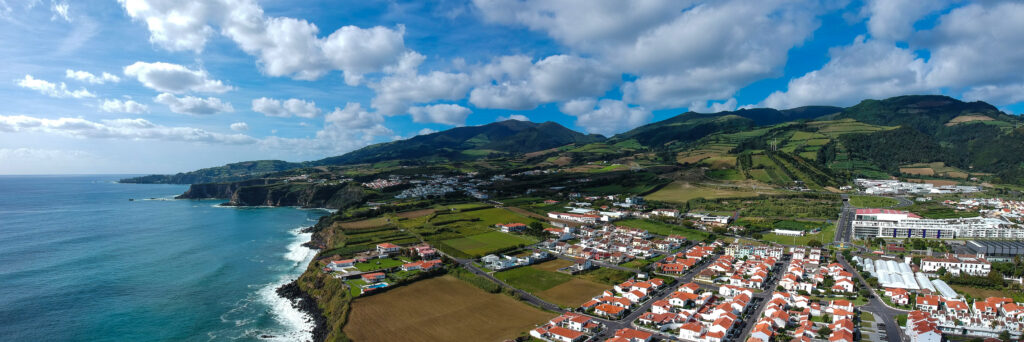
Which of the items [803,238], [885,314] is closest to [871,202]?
[803,238]

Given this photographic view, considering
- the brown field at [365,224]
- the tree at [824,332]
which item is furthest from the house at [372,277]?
the tree at [824,332]

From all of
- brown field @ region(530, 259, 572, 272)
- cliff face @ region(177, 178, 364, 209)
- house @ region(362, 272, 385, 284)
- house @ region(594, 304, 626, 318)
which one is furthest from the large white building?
cliff face @ region(177, 178, 364, 209)

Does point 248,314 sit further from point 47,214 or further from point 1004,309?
point 47,214

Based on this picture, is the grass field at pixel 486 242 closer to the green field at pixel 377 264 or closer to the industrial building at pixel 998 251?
the green field at pixel 377 264

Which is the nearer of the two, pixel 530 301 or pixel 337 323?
pixel 337 323

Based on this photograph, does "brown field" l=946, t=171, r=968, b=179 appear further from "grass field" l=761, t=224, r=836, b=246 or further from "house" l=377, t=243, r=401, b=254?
"house" l=377, t=243, r=401, b=254

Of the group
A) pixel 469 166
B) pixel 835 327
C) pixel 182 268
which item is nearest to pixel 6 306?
pixel 182 268

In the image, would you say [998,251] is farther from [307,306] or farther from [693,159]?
[693,159]
